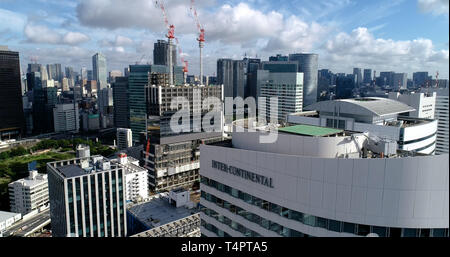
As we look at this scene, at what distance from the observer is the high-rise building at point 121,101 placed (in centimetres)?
3950

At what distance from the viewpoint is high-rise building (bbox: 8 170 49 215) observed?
62.0ft

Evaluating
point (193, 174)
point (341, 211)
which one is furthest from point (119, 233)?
point (341, 211)

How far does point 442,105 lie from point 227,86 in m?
33.0

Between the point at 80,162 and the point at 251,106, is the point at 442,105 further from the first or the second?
the point at 80,162

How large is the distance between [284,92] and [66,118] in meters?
34.3

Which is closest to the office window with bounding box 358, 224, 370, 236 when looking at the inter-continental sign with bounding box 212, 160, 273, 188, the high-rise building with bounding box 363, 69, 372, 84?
the inter-continental sign with bounding box 212, 160, 273, 188

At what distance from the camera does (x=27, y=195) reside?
18875 mm

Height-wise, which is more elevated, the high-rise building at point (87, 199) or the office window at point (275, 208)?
the office window at point (275, 208)

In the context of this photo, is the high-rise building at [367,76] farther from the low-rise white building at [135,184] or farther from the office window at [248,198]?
the office window at [248,198]

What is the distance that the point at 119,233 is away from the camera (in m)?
13.6

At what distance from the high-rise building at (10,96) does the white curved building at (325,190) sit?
44.4m

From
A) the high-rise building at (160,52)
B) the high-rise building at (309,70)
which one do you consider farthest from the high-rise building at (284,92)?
the high-rise building at (160,52)

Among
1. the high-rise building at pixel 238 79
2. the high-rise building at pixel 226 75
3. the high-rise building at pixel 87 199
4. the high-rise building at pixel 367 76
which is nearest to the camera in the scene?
the high-rise building at pixel 87 199

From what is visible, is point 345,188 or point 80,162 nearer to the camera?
point 345,188
